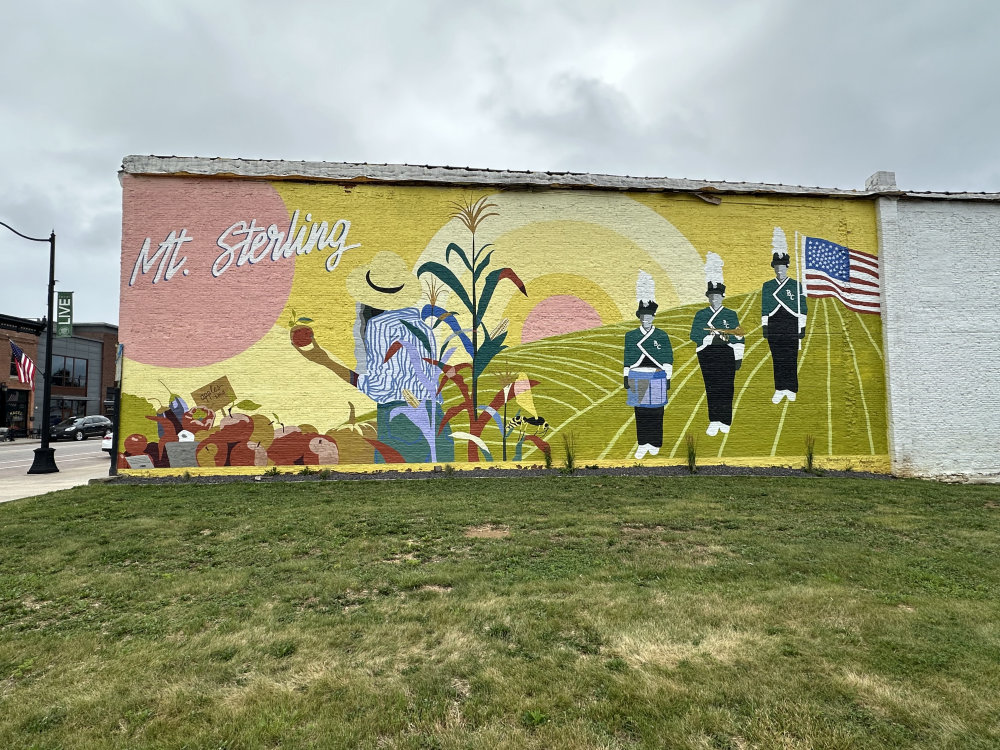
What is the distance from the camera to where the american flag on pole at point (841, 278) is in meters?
14.2

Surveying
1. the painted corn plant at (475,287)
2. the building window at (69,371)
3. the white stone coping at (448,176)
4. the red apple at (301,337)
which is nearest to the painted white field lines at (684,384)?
the white stone coping at (448,176)

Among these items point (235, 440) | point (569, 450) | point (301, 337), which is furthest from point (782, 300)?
point (235, 440)

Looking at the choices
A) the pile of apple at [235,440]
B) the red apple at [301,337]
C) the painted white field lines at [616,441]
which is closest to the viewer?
the pile of apple at [235,440]

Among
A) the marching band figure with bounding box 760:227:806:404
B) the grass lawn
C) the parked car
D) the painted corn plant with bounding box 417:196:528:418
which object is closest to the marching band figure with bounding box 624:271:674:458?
the marching band figure with bounding box 760:227:806:404

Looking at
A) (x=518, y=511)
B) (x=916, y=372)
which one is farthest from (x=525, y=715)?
(x=916, y=372)

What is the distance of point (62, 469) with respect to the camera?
1666 cm

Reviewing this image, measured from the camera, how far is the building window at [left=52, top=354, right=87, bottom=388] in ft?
147

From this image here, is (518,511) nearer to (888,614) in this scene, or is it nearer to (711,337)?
(888,614)

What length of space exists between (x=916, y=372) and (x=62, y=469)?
2525 cm

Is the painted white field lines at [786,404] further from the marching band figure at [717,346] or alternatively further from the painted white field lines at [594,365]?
the painted white field lines at [594,365]

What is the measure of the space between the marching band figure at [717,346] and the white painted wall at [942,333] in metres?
4.14

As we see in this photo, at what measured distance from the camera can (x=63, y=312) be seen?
15.3 m

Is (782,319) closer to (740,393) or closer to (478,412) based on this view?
(740,393)
